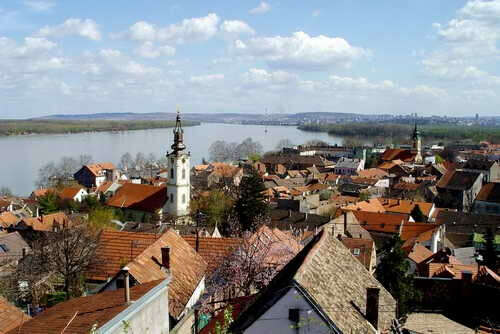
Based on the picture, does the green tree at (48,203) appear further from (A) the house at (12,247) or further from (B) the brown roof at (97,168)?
(B) the brown roof at (97,168)

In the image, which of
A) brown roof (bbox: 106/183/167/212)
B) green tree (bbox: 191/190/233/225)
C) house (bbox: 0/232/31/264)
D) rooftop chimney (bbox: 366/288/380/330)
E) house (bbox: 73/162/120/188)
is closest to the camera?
rooftop chimney (bbox: 366/288/380/330)

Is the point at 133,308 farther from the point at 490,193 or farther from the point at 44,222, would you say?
the point at 490,193

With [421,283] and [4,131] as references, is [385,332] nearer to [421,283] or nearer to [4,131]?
[421,283]

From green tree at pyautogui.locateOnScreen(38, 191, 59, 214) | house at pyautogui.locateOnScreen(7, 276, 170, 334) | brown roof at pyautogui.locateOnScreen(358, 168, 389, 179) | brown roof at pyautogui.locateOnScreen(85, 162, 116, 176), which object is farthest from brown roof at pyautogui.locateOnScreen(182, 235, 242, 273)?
brown roof at pyautogui.locateOnScreen(85, 162, 116, 176)

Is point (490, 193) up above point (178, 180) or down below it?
below

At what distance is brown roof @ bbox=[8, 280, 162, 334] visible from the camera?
6.89 meters

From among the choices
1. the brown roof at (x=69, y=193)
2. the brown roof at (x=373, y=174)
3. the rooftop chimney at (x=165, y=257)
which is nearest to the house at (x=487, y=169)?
the brown roof at (x=373, y=174)

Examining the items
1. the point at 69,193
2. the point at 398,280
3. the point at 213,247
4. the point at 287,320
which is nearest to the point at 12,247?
the point at 213,247

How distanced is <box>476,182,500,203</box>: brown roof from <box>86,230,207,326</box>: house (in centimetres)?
3464

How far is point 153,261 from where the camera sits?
1251cm

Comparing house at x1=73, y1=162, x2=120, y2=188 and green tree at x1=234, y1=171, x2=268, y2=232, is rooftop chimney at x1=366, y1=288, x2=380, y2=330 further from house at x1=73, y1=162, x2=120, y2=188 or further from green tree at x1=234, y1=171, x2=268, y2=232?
house at x1=73, y1=162, x2=120, y2=188

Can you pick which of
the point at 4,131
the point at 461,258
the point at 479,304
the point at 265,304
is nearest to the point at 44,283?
the point at 265,304

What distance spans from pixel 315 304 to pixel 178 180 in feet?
101

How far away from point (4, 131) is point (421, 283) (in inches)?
7548
